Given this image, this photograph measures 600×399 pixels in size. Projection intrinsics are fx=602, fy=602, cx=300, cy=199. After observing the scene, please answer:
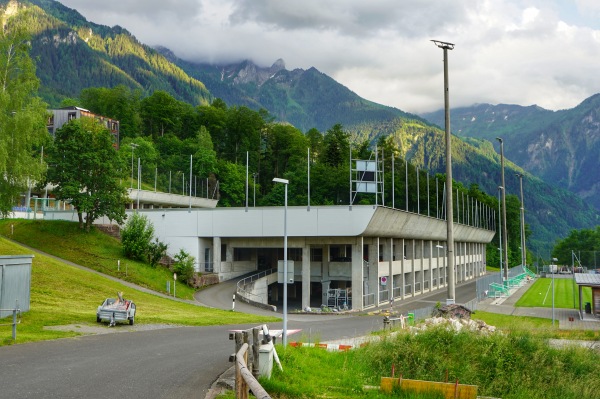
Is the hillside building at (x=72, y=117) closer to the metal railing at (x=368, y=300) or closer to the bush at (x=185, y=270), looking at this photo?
the bush at (x=185, y=270)

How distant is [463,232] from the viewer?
361 feet

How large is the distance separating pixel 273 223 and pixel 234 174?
62.8m

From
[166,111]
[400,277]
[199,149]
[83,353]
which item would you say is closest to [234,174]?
[199,149]

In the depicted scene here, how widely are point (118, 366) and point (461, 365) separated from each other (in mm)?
10533

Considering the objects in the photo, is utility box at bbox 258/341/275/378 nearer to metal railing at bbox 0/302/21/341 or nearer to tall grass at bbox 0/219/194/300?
metal railing at bbox 0/302/21/341

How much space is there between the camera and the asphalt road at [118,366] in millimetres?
14773

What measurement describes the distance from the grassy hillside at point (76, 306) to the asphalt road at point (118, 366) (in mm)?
2546

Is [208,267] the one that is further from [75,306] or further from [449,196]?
[449,196]

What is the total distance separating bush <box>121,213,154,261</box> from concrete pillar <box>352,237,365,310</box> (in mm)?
20711

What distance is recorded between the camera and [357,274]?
201ft

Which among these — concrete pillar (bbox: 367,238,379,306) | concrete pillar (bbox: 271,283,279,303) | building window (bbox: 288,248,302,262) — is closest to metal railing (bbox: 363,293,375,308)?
concrete pillar (bbox: 367,238,379,306)

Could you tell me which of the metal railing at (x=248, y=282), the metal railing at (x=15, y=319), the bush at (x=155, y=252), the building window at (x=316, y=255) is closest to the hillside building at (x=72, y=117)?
the building window at (x=316, y=255)

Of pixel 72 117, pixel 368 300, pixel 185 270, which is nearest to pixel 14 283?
pixel 185 270

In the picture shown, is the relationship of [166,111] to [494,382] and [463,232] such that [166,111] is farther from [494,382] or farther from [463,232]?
[494,382]
